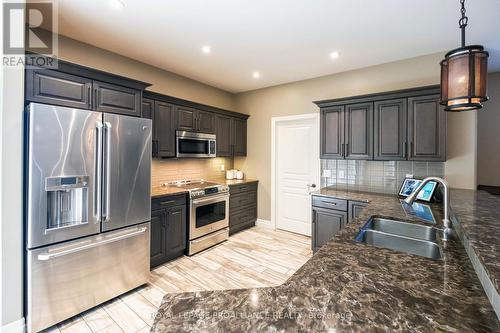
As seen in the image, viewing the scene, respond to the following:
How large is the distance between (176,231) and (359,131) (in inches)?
119

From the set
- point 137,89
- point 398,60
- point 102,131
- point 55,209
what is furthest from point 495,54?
point 55,209

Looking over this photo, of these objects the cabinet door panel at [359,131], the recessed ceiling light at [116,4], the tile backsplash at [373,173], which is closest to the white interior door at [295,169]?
the tile backsplash at [373,173]

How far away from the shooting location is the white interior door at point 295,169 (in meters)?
4.25

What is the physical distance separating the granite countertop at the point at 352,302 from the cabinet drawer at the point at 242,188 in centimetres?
312

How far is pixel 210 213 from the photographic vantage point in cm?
375

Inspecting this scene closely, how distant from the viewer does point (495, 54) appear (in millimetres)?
2934

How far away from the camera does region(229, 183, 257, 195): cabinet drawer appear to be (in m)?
4.26

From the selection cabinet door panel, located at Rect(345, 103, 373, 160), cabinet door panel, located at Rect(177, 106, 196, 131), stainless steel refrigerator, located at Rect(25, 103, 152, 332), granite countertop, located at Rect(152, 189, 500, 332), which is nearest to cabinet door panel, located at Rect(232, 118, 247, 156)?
cabinet door panel, located at Rect(177, 106, 196, 131)

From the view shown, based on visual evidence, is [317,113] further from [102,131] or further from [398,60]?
[102,131]

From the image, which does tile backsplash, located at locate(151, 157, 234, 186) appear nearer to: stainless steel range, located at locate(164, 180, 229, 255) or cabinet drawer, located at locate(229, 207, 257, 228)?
stainless steel range, located at locate(164, 180, 229, 255)

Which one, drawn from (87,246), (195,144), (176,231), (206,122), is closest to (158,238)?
(176,231)

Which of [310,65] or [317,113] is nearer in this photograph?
[310,65]

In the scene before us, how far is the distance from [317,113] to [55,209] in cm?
384

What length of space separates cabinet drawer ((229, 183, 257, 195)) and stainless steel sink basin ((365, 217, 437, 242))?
2.63 metres
